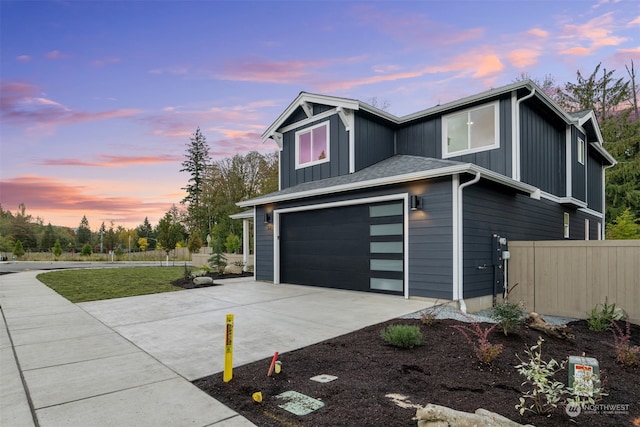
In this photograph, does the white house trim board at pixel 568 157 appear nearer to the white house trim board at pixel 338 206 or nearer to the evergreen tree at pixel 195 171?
the white house trim board at pixel 338 206

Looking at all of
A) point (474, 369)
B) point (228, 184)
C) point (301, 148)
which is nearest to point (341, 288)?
point (301, 148)

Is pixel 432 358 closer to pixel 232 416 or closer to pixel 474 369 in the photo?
pixel 474 369

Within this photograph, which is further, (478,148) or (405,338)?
(478,148)

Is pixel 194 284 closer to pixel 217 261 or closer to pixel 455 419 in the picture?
pixel 217 261

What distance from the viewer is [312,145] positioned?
36.6ft

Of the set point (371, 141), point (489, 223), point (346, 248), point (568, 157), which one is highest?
point (371, 141)

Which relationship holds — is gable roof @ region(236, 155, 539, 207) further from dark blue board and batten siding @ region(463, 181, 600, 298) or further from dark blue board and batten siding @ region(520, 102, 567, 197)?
dark blue board and batten siding @ region(520, 102, 567, 197)

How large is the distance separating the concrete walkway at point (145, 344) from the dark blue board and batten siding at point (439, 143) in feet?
13.6

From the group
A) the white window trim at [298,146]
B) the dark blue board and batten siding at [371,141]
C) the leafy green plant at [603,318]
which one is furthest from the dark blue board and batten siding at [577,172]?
the white window trim at [298,146]

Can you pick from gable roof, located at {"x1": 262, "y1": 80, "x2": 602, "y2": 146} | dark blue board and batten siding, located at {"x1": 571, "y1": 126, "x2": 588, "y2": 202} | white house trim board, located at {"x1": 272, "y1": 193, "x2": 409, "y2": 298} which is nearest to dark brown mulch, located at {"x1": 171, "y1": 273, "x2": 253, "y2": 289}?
white house trim board, located at {"x1": 272, "y1": 193, "x2": 409, "y2": 298}

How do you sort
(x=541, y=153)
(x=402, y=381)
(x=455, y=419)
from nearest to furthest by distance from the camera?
(x=455, y=419)
(x=402, y=381)
(x=541, y=153)

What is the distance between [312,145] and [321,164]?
832mm

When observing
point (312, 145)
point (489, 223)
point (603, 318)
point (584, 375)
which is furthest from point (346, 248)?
point (584, 375)

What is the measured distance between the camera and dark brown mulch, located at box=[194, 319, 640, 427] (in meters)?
2.66
